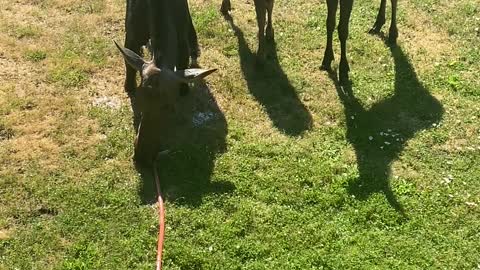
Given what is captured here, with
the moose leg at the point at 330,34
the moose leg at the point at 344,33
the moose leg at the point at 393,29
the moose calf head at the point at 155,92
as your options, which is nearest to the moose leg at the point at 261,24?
the moose leg at the point at 330,34

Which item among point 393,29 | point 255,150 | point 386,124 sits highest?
point 393,29

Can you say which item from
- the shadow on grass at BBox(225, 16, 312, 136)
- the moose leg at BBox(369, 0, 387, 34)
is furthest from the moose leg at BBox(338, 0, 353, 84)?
the moose leg at BBox(369, 0, 387, 34)

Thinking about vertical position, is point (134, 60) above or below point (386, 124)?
above

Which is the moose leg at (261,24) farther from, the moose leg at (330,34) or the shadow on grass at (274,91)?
the moose leg at (330,34)

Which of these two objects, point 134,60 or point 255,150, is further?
point 255,150

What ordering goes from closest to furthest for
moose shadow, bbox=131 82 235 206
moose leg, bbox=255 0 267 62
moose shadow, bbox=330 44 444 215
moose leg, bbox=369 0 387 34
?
1. moose shadow, bbox=131 82 235 206
2. moose shadow, bbox=330 44 444 215
3. moose leg, bbox=255 0 267 62
4. moose leg, bbox=369 0 387 34

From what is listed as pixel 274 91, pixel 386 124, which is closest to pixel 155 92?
pixel 274 91

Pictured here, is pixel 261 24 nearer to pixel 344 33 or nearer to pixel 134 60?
pixel 344 33

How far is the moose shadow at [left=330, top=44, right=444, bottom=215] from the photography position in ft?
25.2

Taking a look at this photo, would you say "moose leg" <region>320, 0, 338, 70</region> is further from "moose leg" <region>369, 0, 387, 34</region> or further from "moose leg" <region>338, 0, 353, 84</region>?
"moose leg" <region>369, 0, 387, 34</region>

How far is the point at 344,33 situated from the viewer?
9.27 meters

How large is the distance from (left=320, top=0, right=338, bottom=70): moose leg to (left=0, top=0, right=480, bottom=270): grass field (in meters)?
0.25

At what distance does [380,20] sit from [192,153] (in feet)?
→ 14.5

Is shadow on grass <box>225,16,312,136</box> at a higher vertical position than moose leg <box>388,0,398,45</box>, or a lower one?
lower
